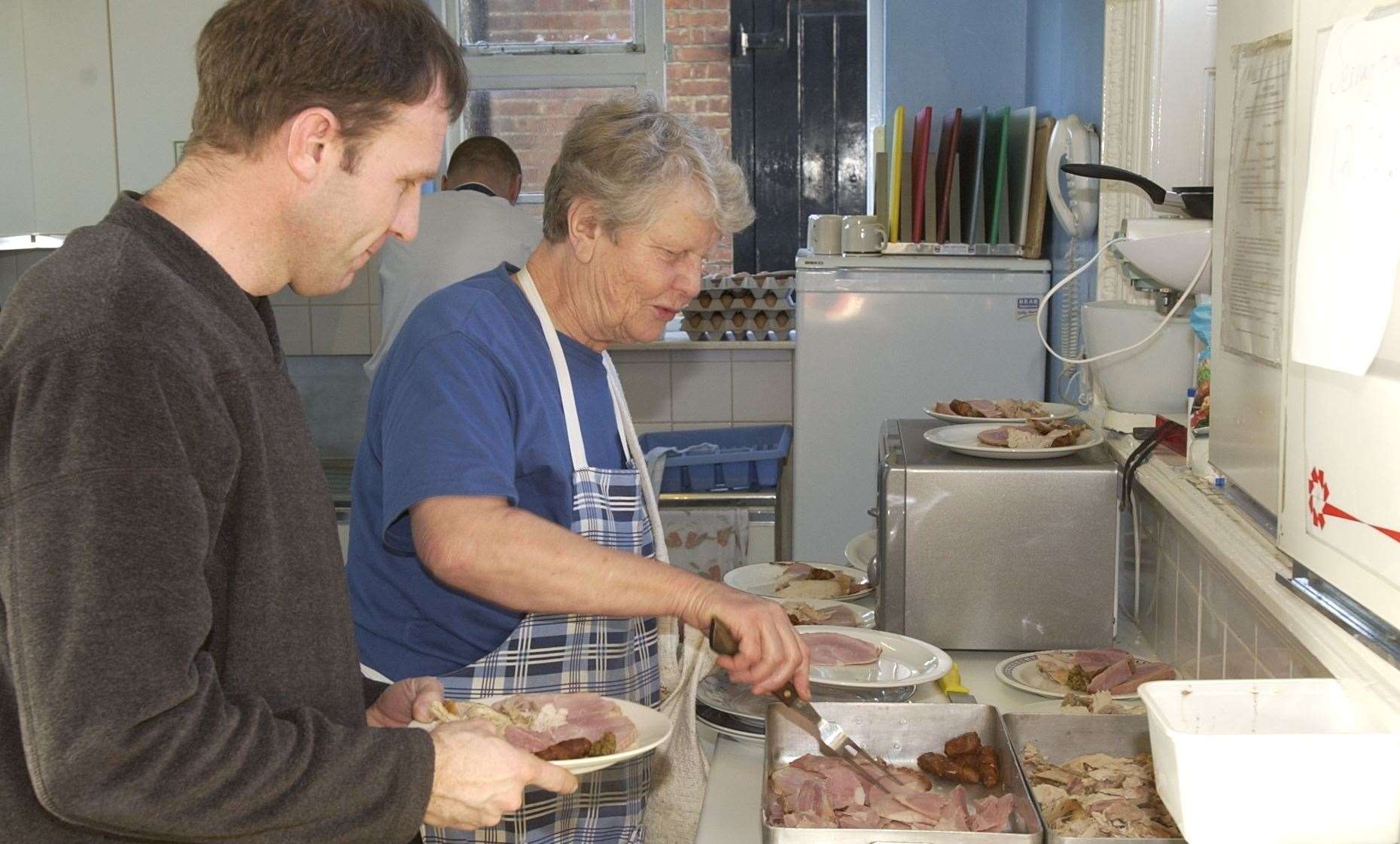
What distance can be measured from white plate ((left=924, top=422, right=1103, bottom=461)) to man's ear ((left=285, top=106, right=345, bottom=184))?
1280mm

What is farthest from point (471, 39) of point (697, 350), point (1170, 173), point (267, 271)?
point (267, 271)

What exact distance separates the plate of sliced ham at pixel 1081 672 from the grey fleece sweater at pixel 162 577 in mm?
1040

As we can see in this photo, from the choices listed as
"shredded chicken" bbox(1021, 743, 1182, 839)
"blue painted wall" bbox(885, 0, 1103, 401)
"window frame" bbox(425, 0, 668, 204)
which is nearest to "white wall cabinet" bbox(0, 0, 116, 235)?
"window frame" bbox(425, 0, 668, 204)

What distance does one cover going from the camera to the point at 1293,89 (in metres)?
1.11

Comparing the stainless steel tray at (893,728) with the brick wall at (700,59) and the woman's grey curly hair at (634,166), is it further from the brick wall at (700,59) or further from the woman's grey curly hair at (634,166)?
the brick wall at (700,59)

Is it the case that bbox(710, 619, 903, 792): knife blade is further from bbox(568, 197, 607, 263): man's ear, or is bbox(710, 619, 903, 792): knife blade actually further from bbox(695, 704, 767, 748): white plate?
bbox(568, 197, 607, 263): man's ear

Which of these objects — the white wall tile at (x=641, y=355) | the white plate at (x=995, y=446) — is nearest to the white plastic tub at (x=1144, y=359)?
the white plate at (x=995, y=446)

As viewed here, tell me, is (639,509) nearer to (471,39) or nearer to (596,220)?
(596,220)

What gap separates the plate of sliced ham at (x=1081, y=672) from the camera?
1.72 m

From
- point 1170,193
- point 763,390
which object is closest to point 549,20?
point 763,390

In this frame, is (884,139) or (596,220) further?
(884,139)

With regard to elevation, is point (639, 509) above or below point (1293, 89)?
below

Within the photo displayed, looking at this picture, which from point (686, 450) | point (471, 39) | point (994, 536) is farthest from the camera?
point (471, 39)

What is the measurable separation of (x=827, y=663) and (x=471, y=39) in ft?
11.9
